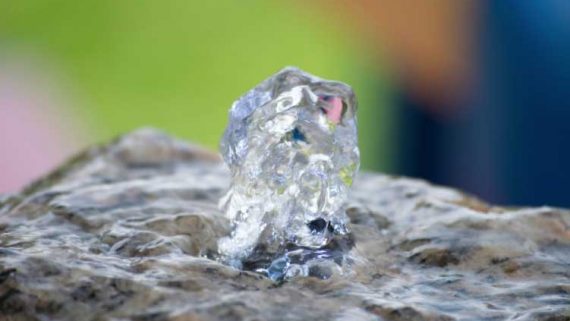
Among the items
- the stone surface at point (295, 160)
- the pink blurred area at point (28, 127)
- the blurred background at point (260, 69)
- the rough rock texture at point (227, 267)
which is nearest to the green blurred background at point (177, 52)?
the blurred background at point (260, 69)

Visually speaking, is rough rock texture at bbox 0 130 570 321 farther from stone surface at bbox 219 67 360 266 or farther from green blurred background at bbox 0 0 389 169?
green blurred background at bbox 0 0 389 169

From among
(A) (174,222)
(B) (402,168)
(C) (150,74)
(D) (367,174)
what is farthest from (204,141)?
(A) (174,222)

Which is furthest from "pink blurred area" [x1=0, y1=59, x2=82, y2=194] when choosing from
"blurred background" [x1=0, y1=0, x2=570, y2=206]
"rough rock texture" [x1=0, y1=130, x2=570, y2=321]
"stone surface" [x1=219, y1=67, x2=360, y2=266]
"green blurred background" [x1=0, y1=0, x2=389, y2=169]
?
"stone surface" [x1=219, y1=67, x2=360, y2=266]

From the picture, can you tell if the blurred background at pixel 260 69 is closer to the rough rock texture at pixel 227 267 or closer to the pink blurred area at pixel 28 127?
the pink blurred area at pixel 28 127

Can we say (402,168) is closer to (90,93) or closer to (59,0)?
(90,93)

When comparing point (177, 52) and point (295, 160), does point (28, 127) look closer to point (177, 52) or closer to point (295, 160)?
point (177, 52)

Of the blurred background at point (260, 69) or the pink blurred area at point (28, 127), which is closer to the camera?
the blurred background at point (260, 69)
